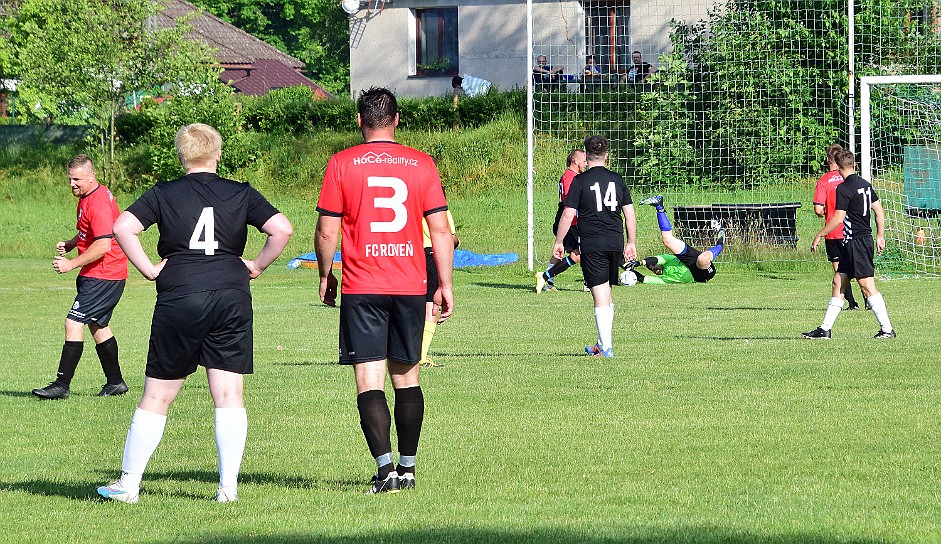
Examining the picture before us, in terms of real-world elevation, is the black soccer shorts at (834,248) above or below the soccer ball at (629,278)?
above

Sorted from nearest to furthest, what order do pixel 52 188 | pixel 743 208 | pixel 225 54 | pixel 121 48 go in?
1. pixel 743 208
2. pixel 121 48
3. pixel 52 188
4. pixel 225 54

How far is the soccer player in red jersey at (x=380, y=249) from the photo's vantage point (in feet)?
21.3

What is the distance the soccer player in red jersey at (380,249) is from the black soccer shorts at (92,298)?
14.8ft

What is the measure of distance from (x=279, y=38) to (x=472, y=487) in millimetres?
73924

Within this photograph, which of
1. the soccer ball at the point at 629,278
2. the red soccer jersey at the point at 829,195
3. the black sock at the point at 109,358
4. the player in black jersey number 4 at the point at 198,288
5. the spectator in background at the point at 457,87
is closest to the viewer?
the player in black jersey number 4 at the point at 198,288

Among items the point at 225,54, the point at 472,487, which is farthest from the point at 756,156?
the point at 225,54

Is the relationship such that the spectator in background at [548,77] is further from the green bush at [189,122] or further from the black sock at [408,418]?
the black sock at [408,418]

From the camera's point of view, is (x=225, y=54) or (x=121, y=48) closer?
(x=121, y=48)

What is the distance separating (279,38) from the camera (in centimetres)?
7819

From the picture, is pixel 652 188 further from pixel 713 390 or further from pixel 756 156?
pixel 713 390

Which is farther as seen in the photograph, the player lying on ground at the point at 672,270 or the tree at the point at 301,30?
the tree at the point at 301,30

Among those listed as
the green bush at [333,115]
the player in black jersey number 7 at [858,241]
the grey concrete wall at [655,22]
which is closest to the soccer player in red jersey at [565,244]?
the player in black jersey number 7 at [858,241]

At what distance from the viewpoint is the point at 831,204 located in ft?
50.4

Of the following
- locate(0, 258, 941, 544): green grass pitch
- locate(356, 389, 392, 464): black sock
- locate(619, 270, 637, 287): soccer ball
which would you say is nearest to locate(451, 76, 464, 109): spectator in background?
locate(619, 270, 637, 287): soccer ball
